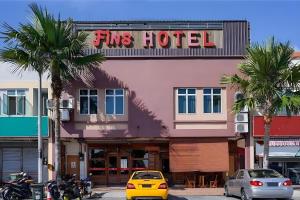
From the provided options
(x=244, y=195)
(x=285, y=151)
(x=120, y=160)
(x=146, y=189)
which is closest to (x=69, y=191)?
(x=146, y=189)

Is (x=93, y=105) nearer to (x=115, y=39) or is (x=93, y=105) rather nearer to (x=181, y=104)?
(x=115, y=39)

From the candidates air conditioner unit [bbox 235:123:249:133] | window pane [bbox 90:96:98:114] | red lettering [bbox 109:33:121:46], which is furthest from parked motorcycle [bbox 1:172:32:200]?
air conditioner unit [bbox 235:123:249:133]

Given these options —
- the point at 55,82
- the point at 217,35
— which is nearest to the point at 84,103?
the point at 55,82

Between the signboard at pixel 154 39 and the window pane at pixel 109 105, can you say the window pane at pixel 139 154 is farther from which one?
the signboard at pixel 154 39

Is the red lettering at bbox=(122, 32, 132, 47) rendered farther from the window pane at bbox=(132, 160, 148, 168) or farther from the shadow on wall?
the window pane at bbox=(132, 160, 148, 168)

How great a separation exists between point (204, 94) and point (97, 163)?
8953 millimetres

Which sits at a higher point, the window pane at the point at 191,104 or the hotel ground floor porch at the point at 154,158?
the window pane at the point at 191,104

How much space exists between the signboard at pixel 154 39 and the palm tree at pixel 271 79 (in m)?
4.87

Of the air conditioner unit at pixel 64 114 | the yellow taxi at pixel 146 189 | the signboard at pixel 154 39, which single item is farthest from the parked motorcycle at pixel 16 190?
the signboard at pixel 154 39

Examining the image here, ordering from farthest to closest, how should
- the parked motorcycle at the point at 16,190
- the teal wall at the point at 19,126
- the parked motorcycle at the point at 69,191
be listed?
1. the teal wall at the point at 19,126
2. the parked motorcycle at the point at 16,190
3. the parked motorcycle at the point at 69,191

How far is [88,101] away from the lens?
112ft

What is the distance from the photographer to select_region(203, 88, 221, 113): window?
34.1m

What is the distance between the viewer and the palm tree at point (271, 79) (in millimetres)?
28641

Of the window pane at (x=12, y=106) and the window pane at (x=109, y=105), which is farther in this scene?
the window pane at (x=12, y=106)
